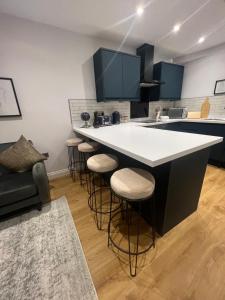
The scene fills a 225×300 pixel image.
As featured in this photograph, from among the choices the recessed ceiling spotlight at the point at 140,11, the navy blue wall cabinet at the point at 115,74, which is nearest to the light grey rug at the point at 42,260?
the navy blue wall cabinet at the point at 115,74

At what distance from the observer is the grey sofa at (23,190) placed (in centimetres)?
153

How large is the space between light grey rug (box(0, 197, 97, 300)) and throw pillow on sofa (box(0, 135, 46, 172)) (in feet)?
2.12

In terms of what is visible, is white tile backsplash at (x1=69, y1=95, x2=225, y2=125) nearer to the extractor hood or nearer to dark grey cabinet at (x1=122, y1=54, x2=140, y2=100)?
dark grey cabinet at (x1=122, y1=54, x2=140, y2=100)

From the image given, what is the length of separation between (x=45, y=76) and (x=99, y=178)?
6.51 ft

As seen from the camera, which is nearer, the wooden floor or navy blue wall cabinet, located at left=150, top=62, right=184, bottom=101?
the wooden floor

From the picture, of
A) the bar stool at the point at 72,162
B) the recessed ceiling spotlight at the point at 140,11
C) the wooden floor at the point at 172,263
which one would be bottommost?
the wooden floor at the point at 172,263

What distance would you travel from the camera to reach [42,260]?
1212 mm

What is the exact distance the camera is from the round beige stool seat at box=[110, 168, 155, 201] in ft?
3.19

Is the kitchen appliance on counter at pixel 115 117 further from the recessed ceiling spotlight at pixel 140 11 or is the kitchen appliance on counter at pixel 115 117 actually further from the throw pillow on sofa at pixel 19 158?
the throw pillow on sofa at pixel 19 158

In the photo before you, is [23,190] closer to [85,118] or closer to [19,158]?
[19,158]

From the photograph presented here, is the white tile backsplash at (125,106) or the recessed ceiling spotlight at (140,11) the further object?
the white tile backsplash at (125,106)

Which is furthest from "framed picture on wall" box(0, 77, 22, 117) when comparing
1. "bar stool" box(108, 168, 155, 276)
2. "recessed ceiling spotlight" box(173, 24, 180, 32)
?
"recessed ceiling spotlight" box(173, 24, 180, 32)

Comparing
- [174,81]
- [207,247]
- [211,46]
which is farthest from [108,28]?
[207,247]

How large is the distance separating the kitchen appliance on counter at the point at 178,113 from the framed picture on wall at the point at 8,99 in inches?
131
